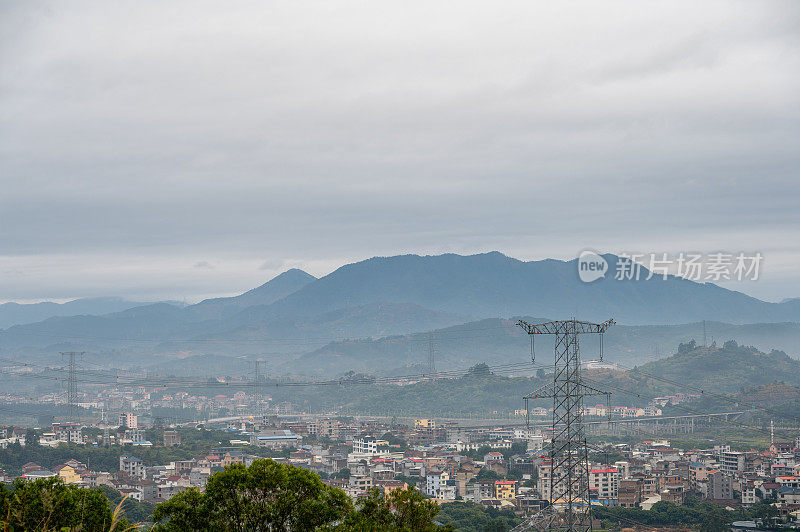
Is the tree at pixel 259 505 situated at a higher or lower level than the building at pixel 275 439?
higher

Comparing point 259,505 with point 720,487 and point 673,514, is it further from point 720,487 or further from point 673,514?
point 720,487

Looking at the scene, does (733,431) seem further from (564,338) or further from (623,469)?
(564,338)

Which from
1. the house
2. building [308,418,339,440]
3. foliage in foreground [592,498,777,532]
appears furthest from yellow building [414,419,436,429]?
foliage in foreground [592,498,777,532]

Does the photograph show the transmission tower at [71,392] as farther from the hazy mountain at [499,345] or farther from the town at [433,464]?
the hazy mountain at [499,345]

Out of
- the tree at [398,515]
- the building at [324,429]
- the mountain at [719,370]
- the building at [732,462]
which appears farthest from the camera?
the mountain at [719,370]

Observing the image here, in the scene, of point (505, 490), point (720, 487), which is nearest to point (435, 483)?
point (505, 490)

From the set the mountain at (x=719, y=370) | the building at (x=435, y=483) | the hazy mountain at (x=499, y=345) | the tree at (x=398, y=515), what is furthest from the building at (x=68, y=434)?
the hazy mountain at (x=499, y=345)
